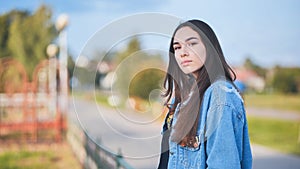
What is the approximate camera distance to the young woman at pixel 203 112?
4.40ft

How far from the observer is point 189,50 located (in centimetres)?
151

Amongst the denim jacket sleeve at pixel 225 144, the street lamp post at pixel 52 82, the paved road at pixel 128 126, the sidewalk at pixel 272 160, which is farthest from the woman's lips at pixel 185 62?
the street lamp post at pixel 52 82

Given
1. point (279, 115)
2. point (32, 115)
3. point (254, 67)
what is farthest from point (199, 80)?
point (254, 67)

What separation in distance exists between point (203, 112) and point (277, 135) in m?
11.7

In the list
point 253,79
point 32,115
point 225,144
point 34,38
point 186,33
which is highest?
point 186,33

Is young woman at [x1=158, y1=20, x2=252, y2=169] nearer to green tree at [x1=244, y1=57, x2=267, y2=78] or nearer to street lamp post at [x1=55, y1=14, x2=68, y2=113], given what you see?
street lamp post at [x1=55, y1=14, x2=68, y2=113]

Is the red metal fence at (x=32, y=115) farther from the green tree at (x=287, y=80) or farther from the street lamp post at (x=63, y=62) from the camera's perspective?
the green tree at (x=287, y=80)

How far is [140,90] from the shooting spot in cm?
221

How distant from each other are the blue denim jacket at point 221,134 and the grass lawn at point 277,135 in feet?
25.9

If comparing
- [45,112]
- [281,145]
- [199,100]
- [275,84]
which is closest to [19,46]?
[45,112]

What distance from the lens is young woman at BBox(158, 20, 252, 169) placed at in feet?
4.40

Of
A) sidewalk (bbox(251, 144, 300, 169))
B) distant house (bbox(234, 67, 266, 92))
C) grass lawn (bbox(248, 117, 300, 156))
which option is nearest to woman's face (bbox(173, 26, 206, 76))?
sidewalk (bbox(251, 144, 300, 169))

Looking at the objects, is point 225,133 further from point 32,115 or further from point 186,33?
point 32,115

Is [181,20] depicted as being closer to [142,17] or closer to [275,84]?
[142,17]
